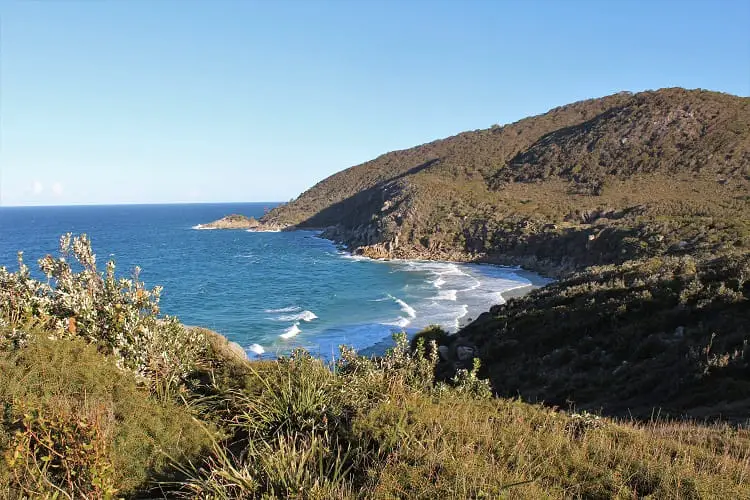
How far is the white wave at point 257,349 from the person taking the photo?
83.5 ft

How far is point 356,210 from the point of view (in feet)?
333

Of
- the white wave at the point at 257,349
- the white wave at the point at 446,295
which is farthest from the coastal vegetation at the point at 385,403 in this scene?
the white wave at the point at 446,295

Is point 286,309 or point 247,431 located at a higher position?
point 247,431

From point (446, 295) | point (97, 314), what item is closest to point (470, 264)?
point (446, 295)

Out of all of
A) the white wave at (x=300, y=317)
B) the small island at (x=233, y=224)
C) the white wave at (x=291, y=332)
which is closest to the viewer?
the white wave at (x=291, y=332)

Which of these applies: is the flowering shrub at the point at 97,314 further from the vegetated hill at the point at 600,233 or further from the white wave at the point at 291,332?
the white wave at the point at 291,332

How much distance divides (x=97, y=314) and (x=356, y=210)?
95.4 m

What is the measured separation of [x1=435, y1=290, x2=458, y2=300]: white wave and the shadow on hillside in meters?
42.3

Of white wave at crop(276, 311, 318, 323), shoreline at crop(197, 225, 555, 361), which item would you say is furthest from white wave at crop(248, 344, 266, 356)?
white wave at crop(276, 311, 318, 323)

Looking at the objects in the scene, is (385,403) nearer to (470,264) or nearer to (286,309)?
(286,309)

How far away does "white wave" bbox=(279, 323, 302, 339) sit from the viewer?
29.2 m

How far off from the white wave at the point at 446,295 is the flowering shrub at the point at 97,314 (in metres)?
33.7

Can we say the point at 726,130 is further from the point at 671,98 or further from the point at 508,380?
the point at 508,380

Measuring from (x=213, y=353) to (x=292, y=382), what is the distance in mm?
2641
